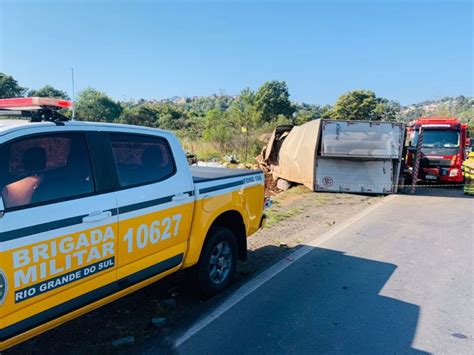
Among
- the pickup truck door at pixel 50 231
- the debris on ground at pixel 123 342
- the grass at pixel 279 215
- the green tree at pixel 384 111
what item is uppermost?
the green tree at pixel 384 111

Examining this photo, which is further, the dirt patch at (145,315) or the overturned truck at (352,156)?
the overturned truck at (352,156)

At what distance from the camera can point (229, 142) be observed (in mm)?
25469

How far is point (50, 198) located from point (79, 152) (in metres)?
0.49

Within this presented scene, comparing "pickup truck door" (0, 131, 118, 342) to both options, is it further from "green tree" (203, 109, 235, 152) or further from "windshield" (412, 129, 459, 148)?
"green tree" (203, 109, 235, 152)

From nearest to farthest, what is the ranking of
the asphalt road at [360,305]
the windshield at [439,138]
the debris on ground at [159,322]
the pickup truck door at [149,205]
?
the pickup truck door at [149,205], the asphalt road at [360,305], the debris on ground at [159,322], the windshield at [439,138]

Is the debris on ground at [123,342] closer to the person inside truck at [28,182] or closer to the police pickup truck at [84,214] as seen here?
the police pickup truck at [84,214]

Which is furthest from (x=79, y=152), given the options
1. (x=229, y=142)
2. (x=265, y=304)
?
(x=229, y=142)

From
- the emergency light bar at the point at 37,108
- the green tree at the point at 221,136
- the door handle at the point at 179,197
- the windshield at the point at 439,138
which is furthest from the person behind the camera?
the green tree at the point at 221,136

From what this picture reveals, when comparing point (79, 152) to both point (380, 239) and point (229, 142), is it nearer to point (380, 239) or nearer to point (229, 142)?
point (380, 239)

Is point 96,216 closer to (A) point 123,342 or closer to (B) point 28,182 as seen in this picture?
(B) point 28,182

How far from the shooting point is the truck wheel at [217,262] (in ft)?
14.1

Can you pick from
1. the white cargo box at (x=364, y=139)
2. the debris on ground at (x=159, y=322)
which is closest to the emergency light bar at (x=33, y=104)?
the debris on ground at (x=159, y=322)

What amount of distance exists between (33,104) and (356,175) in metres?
11.5

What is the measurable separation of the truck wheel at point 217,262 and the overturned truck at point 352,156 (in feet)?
28.6
